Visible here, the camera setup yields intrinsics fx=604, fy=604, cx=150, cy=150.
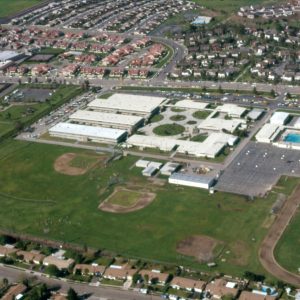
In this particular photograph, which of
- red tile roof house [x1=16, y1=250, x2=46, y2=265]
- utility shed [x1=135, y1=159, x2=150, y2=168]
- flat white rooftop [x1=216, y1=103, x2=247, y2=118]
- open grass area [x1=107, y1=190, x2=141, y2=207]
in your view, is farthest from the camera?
flat white rooftop [x1=216, y1=103, x2=247, y2=118]

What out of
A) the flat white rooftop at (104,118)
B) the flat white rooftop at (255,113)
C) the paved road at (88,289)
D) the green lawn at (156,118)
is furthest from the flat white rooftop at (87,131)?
the paved road at (88,289)

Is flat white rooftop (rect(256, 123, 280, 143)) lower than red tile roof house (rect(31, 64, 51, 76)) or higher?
higher

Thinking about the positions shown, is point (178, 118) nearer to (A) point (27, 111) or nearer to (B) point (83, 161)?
(B) point (83, 161)

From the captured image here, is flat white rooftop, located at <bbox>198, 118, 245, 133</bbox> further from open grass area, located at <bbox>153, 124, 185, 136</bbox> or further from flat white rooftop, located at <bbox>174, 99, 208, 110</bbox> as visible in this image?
flat white rooftop, located at <bbox>174, 99, 208, 110</bbox>

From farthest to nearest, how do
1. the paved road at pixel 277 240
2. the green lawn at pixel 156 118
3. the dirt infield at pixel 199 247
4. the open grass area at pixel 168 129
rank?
the green lawn at pixel 156 118 < the open grass area at pixel 168 129 < the dirt infield at pixel 199 247 < the paved road at pixel 277 240

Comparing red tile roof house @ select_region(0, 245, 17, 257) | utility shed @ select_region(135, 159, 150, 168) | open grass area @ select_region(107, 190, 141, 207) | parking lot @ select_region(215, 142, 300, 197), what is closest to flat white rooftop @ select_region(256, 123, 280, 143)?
parking lot @ select_region(215, 142, 300, 197)

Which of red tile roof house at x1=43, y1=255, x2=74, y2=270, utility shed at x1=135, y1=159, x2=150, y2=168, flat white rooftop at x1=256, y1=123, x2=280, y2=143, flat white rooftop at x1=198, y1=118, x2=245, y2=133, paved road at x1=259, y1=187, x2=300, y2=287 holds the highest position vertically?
flat white rooftop at x1=256, y1=123, x2=280, y2=143

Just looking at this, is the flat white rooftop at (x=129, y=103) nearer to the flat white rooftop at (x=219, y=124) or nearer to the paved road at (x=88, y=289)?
the flat white rooftop at (x=219, y=124)

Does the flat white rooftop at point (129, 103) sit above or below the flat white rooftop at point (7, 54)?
above

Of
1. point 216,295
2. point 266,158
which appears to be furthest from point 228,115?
point 216,295
